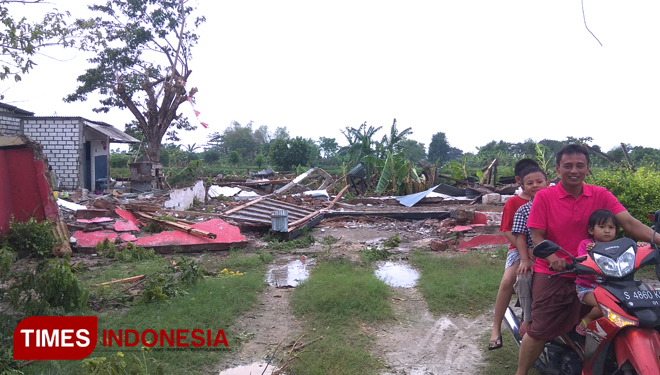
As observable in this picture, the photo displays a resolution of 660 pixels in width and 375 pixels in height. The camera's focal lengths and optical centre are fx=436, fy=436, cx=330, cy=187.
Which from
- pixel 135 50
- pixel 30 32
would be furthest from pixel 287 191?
pixel 30 32

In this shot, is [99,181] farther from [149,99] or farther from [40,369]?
[40,369]

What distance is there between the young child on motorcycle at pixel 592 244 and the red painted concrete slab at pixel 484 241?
18.5 feet

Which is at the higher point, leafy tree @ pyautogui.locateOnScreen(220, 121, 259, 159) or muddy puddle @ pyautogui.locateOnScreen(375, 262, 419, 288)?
leafy tree @ pyautogui.locateOnScreen(220, 121, 259, 159)

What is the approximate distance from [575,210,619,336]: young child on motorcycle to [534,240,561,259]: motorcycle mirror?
10.6 inches

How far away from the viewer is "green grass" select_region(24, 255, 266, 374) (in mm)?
3291

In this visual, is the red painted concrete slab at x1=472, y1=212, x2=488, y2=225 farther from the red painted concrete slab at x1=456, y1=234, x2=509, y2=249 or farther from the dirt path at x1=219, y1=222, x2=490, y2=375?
the dirt path at x1=219, y1=222, x2=490, y2=375

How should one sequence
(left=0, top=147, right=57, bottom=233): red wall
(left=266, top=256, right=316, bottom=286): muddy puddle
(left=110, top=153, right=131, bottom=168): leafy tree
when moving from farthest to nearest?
(left=110, top=153, right=131, bottom=168): leafy tree, (left=0, top=147, right=57, bottom=233): red wall, (left=266, top=256, right=316, bottom=286): muddy puddle

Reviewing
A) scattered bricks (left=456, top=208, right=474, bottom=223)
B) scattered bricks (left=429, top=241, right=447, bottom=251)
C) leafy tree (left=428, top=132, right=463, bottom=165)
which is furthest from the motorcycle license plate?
leafy tree (left=428, top=132, right=463, bottom=165)

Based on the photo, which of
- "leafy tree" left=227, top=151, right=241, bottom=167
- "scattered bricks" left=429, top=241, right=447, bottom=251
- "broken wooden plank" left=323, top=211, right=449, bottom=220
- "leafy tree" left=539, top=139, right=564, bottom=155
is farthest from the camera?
"leafy tree" left=227, top=151, right=241, bottom=167

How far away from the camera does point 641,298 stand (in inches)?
92.8

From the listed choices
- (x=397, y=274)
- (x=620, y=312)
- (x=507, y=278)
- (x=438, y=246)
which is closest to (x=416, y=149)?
(x=438, y=246)

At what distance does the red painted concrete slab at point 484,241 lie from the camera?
27.0 ft

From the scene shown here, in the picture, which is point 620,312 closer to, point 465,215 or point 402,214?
point 465,215
